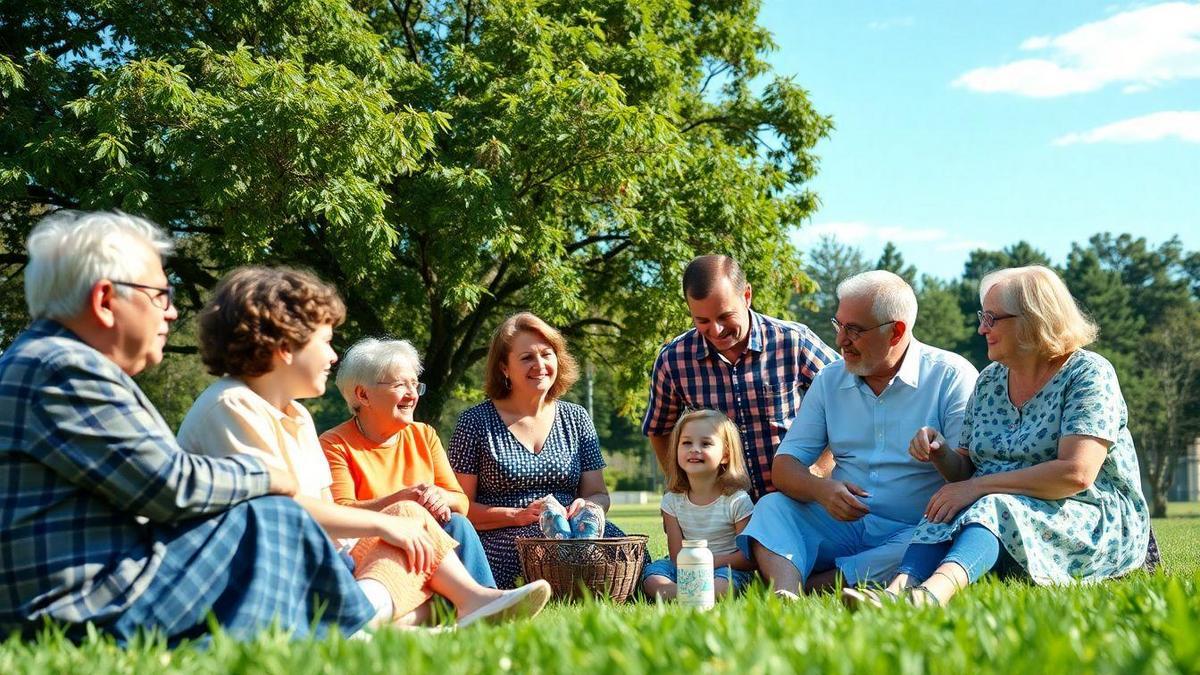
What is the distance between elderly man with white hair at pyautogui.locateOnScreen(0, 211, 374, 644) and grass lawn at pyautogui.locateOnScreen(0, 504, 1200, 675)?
18cm

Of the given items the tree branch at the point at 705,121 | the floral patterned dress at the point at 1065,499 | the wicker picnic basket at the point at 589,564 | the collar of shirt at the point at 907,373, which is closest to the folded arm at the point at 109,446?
the wicker picnic basket at the point at 589,564

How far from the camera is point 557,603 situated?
546cm

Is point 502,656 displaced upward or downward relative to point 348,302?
downward

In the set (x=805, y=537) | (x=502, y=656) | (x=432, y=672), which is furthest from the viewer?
(x=805, y=537)

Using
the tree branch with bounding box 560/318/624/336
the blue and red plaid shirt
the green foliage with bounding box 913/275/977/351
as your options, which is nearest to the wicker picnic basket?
the blue and red plaid shirt

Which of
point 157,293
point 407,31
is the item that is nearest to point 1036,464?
point 157,293

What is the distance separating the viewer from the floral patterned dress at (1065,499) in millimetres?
4816

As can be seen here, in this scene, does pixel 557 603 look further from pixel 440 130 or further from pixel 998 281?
pixel 440 130

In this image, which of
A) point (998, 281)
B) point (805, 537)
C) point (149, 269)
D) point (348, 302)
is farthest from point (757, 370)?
point (348, 302)

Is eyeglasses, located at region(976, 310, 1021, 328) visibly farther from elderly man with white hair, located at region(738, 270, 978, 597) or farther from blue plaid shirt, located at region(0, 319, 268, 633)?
blue plaid shirt, located at region(0, 319, 268, 633)

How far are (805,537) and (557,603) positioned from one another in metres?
1.28

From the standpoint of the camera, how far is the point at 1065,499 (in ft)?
16.5

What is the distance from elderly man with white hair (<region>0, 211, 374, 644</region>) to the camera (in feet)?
10.1

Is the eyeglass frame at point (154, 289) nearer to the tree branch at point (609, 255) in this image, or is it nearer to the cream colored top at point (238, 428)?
the cream colored top at point (238, 428)
